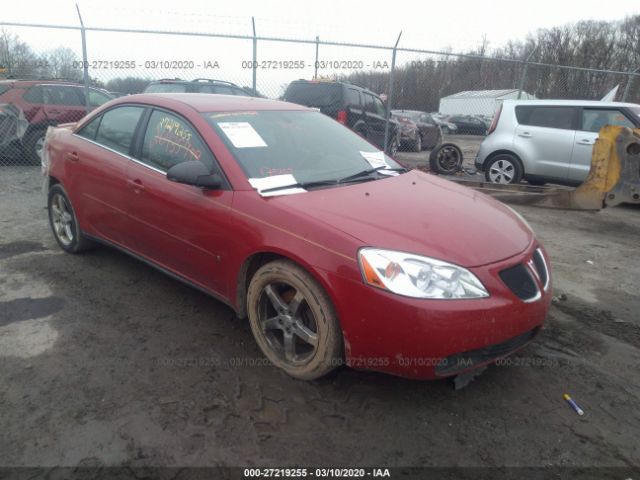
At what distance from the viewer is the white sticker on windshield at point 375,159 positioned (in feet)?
11.8

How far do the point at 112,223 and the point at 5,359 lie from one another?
130cm

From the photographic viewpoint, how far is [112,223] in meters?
3.83

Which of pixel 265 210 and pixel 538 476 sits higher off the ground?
pixel 265 210

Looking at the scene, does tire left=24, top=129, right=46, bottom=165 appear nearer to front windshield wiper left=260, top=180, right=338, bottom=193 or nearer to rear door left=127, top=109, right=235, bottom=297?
rear door left=127, top=109, right=235, bottom=297

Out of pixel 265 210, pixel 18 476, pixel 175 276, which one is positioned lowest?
pixel 18 476

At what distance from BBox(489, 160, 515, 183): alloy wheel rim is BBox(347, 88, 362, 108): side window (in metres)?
3.27

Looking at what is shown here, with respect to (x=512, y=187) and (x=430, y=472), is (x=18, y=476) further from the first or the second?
(x=512, y=187)

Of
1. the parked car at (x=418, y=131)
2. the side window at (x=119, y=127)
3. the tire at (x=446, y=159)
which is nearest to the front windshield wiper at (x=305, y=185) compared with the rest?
the side window at (x=119, y=127)

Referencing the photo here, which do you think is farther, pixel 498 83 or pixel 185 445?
pixel 498 83

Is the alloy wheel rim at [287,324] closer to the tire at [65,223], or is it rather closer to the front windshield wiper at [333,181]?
the front windshield wiper at [333,181]

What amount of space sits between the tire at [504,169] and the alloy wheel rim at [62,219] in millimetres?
6931

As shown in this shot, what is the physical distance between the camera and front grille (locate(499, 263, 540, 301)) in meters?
2.49

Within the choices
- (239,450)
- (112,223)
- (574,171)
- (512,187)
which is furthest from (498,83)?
(239,450)

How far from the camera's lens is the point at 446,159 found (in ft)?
32.0
